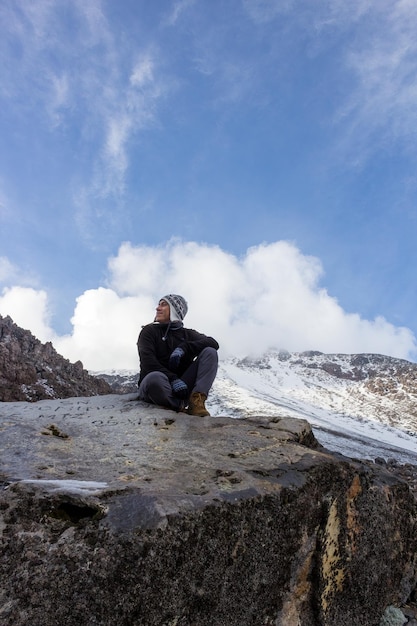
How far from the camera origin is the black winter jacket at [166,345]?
20.6 feet

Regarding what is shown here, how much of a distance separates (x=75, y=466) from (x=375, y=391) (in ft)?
339

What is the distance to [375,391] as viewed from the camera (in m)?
97.1

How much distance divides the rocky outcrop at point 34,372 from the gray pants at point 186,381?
61.2ft

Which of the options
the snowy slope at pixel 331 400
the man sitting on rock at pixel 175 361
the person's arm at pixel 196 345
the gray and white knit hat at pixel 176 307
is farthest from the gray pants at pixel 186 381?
the snowy slope at pixel 331 400

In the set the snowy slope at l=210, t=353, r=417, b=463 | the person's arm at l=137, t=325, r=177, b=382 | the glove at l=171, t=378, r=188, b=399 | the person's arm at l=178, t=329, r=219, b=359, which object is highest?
the snowy slope at l=210, t=353, r=417, b=463

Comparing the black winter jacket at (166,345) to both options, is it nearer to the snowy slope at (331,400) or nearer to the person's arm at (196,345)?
the person's arm at (196,345)

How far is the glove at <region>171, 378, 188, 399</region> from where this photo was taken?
590 cm

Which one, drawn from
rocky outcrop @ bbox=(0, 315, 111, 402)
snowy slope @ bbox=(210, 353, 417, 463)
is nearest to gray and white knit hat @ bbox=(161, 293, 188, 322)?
rocky outcrop @ bbox=(0, 315, 111, 402)

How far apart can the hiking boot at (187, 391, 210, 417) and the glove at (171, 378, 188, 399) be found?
13cm

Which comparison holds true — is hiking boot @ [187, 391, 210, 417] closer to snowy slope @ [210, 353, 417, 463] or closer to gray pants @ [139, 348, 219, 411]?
gray pants @ [139, 348, 219, 411]

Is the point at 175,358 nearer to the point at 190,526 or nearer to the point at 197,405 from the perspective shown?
the point at 197,405

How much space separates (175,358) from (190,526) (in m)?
3.64

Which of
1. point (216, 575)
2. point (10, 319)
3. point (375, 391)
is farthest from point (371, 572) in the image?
point (375, 391)

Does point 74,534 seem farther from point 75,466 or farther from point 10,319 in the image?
point 10,319
